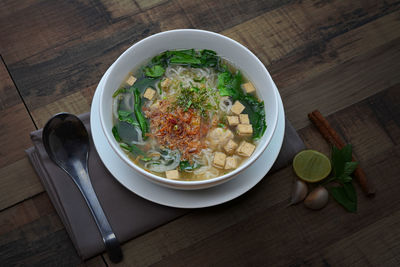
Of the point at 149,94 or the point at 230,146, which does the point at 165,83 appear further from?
the point at 230,146

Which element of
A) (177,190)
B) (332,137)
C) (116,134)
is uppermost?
(116,134)

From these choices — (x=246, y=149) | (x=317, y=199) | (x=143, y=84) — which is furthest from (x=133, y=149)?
(x=317, y=199)

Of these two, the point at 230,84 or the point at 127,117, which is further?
the point at 230,84

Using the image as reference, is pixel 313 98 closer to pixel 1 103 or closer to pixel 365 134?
pixel 365 134

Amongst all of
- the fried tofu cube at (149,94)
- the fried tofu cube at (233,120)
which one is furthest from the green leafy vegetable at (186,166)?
the fried tofu cube at (149,94)

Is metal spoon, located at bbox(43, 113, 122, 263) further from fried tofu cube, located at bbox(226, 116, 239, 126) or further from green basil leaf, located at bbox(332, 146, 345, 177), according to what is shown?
green basil leaf, located at bbox(332, 146, 345, 177)

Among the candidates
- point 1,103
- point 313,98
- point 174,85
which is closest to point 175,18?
point 174,85

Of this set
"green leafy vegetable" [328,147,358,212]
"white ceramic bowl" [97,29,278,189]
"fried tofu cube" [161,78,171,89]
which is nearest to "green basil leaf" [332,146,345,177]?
"green leafy vegetable" [328,147,358,212]

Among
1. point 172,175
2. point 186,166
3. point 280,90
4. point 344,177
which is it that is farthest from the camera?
point 280,90
